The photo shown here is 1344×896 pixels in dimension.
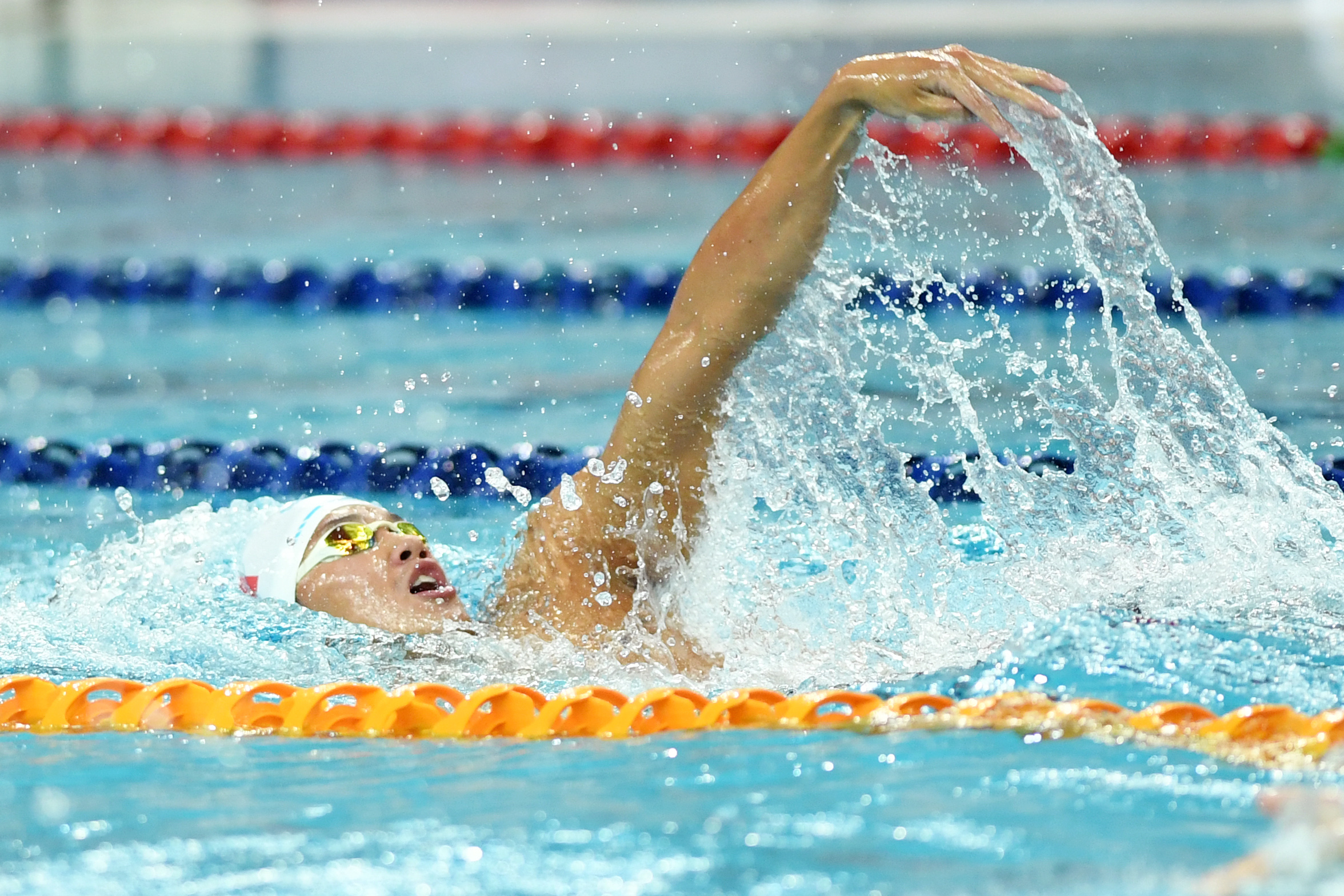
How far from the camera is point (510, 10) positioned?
15.7 m

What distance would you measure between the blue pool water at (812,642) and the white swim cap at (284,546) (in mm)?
48

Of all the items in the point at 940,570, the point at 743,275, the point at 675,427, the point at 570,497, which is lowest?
the point at 940,570

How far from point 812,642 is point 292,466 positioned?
1.77 m

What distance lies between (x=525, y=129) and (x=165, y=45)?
6.12 meters

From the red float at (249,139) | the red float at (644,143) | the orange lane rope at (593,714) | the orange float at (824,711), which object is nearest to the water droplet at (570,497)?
the orange lane rope at (593,714)

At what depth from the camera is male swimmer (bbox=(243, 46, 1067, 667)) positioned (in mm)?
2303

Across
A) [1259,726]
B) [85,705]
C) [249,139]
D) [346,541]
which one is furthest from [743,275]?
[249,139]

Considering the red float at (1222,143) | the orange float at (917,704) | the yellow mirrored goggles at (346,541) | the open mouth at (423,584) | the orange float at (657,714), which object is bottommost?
the orange float at (657,714)

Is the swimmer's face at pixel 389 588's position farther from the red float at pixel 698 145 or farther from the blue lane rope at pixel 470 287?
the red float at pixel 698 145

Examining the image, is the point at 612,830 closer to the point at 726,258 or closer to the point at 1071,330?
the point at 726,258

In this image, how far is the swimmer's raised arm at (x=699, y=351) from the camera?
239cm

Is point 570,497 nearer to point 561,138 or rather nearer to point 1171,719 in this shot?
point 1171,719

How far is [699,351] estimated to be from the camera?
7.98 ft

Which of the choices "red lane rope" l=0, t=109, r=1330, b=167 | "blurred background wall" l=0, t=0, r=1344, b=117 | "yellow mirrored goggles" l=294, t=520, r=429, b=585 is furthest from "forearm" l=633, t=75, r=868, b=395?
"blurred background wall" l=0, t=0, r=1344, b=117
